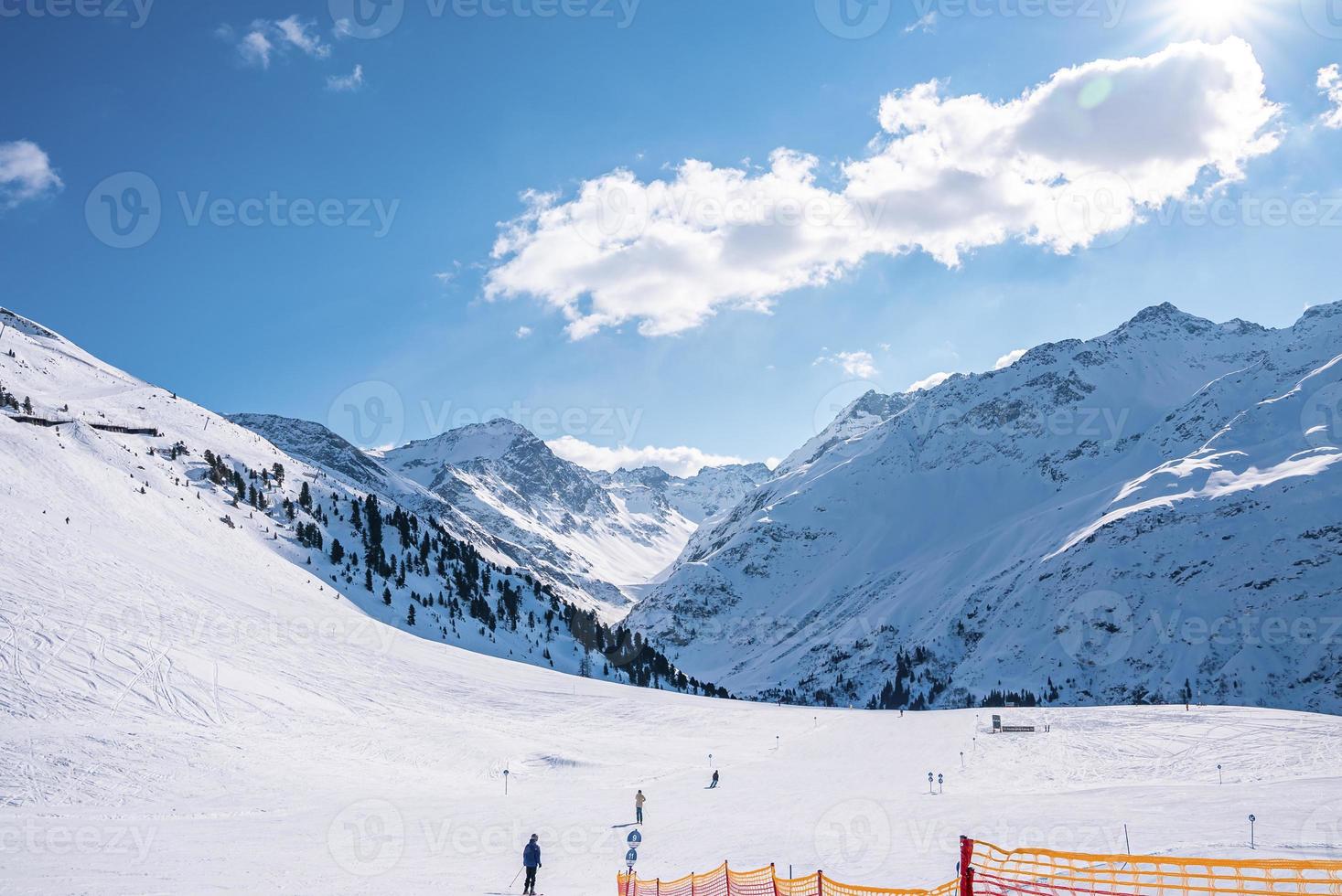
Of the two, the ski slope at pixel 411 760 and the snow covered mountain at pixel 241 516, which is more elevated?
the snow covered mountain at pixel 241 516

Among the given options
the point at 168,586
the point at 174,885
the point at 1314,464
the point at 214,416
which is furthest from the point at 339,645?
the point at 1314,464

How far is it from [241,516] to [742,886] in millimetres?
108743

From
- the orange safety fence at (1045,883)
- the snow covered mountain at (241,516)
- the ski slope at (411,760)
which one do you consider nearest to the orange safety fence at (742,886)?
the orange safety fence at (1045,883)

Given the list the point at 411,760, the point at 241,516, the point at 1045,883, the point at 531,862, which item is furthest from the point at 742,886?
the point at 241,516

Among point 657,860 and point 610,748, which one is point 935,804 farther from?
point 610,748

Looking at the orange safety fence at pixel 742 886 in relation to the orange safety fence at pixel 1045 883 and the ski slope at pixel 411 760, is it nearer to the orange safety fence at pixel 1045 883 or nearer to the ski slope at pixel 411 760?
the orange safety fence at pixel 1045 883

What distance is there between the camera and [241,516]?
108812 millimetres

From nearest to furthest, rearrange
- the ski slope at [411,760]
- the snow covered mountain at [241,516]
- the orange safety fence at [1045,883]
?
the orange safety fence at [1045,883] → the ski slope at [411,760] → the snow covered mountain at [241,516]

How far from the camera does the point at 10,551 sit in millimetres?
50781

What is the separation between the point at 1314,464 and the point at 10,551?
231220 millimetres

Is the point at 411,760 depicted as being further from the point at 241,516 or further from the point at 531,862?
the point at 241,516

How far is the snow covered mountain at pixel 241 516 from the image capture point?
255ft

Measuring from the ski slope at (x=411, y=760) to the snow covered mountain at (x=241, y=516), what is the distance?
1073mm

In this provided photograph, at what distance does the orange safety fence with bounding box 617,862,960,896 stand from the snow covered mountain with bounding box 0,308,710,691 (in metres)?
44.2
